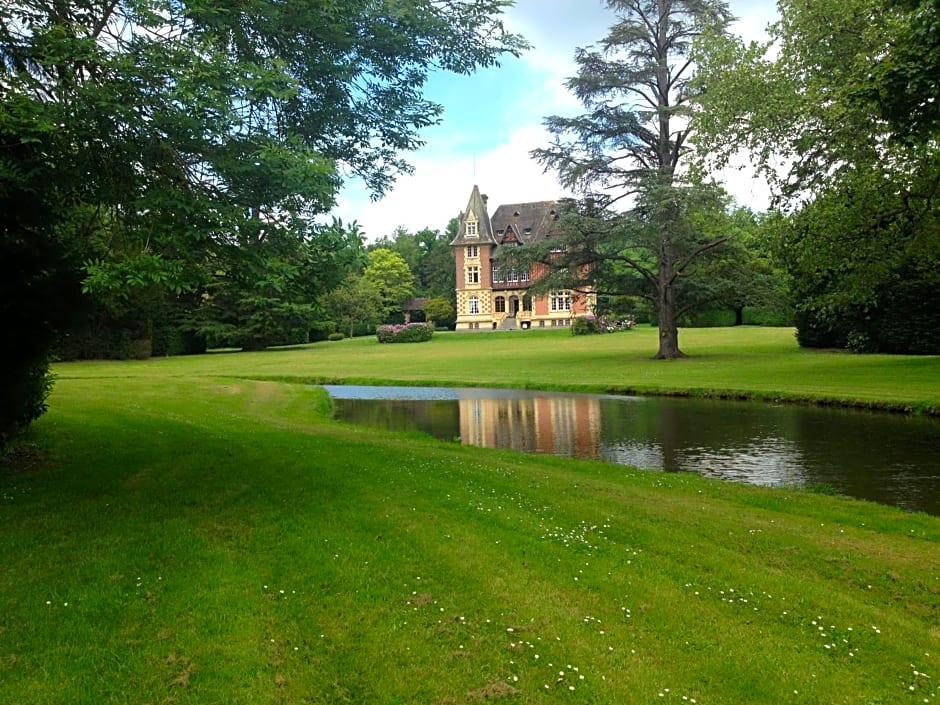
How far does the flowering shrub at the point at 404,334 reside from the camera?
6144 centimetres

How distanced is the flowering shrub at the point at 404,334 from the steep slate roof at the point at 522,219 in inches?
760

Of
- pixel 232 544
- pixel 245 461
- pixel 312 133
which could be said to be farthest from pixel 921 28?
pixel 245 461

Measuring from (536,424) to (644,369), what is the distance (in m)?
11.9

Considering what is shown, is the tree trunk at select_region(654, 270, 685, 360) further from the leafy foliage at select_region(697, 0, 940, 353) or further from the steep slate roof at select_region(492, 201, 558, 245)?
the steep slate roof at select_region(492, 201, 558, 245)

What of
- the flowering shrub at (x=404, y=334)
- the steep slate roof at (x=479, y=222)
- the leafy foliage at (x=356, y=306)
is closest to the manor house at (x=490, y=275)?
the steep slate roof at (x=479, y=222)

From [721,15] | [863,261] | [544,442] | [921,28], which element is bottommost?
[544,442]

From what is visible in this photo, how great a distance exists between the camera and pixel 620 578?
221 inches

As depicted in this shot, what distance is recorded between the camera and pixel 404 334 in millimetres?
61594

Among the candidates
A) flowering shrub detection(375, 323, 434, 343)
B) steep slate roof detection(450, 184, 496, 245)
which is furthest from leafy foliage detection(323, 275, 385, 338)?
steep slate roof detection(450, 184, 496, 245)

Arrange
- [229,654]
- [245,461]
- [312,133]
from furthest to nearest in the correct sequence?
[245,461], [312,133], [229,654]

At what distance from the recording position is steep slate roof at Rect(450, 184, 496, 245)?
256 ft

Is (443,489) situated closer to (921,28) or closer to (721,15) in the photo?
(921,28)

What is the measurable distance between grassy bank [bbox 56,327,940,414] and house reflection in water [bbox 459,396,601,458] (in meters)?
3.28

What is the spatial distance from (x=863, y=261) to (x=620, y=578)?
17.4m
